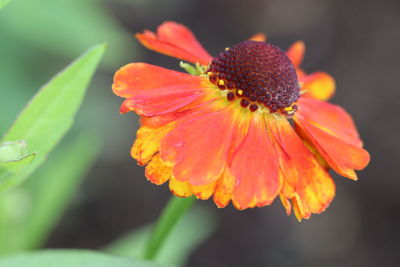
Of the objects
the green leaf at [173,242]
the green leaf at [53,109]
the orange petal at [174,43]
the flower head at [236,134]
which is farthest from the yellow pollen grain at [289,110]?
the green leaf at [173,242]

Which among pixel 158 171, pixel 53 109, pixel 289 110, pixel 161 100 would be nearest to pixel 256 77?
pixel 289 110

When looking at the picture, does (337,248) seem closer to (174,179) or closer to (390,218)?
(390,218)

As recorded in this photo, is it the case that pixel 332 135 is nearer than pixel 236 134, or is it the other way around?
pixel 236 134

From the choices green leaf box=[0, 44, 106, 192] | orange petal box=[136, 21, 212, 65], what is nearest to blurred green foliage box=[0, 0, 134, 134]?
orange petal box=[136, 21, 212, 65]

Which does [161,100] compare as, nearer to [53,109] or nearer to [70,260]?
[53,109]

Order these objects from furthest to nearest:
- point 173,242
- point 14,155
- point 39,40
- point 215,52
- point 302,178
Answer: point 215,52 → point 39,40 → point 173,242 → point 302,178 → point 14,155
